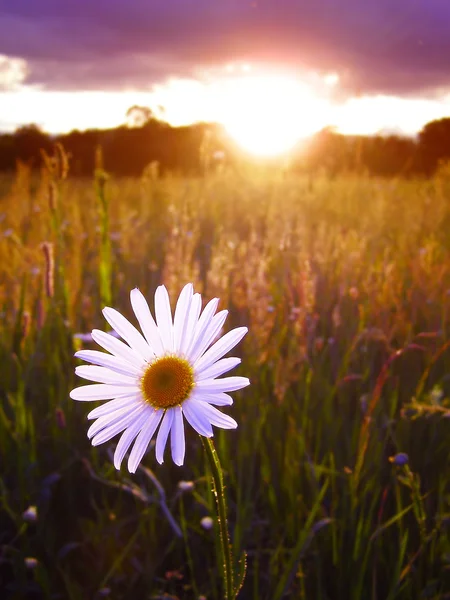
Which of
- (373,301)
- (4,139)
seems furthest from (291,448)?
(4,139)

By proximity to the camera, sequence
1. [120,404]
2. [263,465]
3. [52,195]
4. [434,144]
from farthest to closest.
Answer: [434,144], [52,195], [263,465], [120,404]

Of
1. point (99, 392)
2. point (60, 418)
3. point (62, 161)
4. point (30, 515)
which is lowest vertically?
point (30, 515)

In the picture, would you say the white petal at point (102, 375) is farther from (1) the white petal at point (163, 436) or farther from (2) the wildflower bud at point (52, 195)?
(2) the wildflower bud at point (52, 195)

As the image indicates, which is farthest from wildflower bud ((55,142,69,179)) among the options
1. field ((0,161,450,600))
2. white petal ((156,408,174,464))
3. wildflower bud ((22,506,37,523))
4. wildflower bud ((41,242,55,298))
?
white petal ((156,408,174,464))

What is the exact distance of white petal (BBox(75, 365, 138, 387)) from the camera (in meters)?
0.63

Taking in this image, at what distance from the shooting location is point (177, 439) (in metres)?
0.59

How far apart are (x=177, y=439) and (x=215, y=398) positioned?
6 cm

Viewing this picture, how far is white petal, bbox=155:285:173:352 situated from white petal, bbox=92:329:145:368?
0.04 metres

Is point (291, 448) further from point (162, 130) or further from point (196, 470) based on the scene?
point (162, 130)

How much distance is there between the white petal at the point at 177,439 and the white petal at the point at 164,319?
8 centimetres

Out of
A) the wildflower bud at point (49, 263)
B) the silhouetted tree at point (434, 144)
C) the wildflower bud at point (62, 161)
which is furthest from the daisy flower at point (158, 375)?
the silhouetted tree at point (434, 144)

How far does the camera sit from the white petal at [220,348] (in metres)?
0.60

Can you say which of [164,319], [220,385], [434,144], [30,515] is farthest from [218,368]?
[434,144]

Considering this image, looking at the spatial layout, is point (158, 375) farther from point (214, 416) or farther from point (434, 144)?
point (434, 144)
